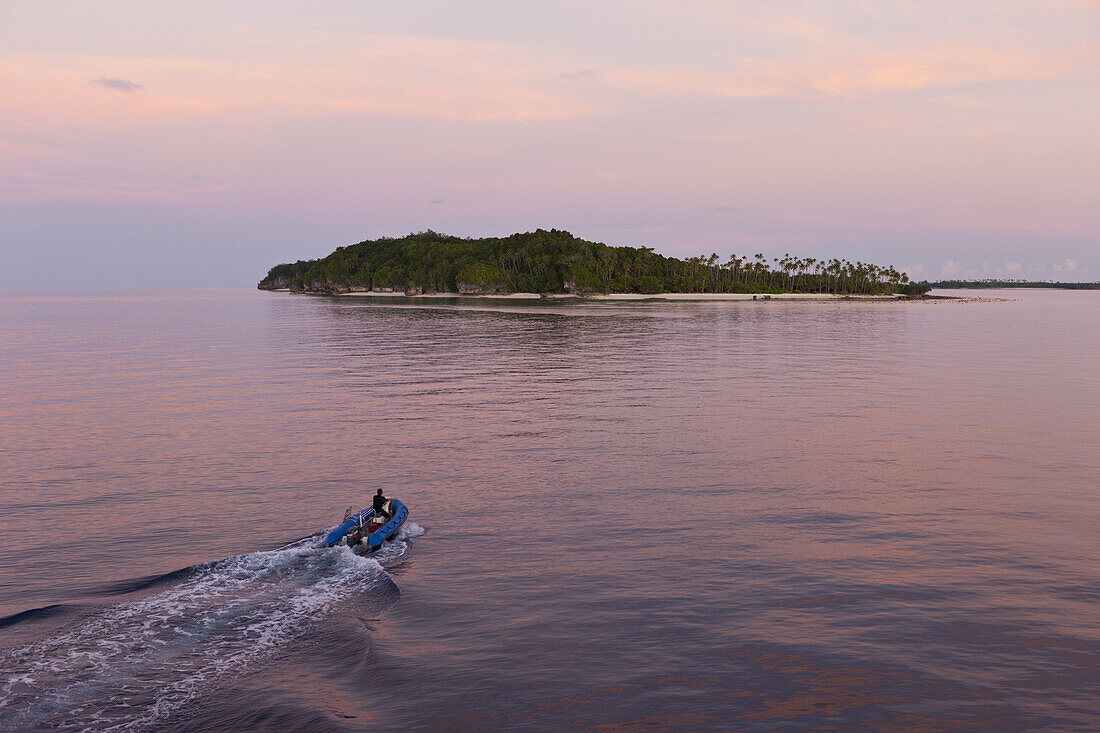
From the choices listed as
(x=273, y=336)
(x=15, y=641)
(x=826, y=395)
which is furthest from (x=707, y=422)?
(x=273, y=336)

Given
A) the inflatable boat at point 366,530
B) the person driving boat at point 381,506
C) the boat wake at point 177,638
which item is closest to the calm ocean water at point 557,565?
the boat wake at point 177,638

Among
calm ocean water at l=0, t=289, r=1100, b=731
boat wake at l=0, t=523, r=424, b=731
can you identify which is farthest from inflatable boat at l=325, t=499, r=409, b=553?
calm ocean water at l=0, t=289, r=1100, b=731

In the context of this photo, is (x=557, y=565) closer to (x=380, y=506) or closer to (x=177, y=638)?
(x=380, y=506)

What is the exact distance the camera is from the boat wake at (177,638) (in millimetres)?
13898

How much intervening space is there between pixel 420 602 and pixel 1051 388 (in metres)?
56.9

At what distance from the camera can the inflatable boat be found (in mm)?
22375

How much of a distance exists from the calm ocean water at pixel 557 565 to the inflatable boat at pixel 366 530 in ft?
2.30

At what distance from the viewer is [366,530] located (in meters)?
22.6

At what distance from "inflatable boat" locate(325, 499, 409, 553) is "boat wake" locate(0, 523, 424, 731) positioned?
0.35 m

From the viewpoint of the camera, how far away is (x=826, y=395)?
51312 mm

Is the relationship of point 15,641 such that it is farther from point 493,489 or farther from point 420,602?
point 493,489

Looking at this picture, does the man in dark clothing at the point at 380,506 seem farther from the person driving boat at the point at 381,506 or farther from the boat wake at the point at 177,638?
the boat wake at the point at 177,638

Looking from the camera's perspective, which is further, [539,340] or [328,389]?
[539,340]

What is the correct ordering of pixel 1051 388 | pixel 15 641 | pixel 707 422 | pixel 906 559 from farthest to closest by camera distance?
pixel 1051 388 < pixel 707 422 < pixel 906 559 < pixel 15 641
